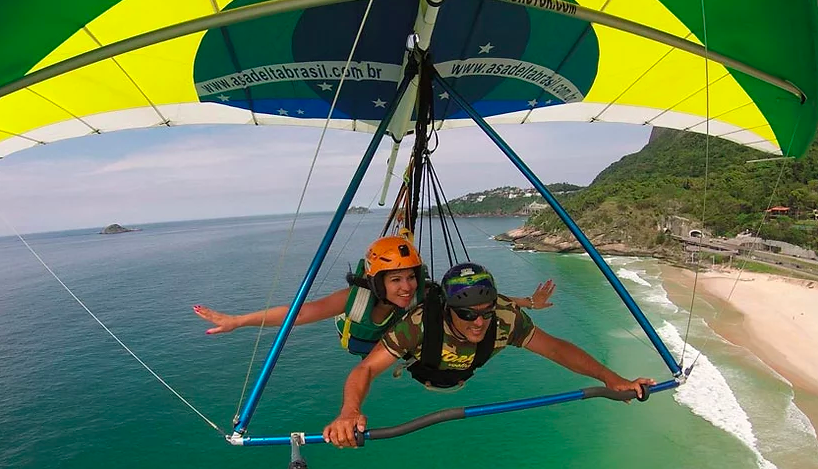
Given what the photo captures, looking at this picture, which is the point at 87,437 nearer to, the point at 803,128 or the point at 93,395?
the point at 93,395

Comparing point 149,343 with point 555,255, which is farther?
point 555,255

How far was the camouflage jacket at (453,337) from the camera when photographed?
88.9 inches

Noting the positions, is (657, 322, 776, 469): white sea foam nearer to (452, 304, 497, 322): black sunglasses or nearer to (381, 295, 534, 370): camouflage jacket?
(381, 295, 534, 370): camouflage jacket

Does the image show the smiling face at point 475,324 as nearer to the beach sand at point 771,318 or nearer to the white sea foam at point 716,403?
the white sea foam at point 716,403

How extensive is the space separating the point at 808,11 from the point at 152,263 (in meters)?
59.8

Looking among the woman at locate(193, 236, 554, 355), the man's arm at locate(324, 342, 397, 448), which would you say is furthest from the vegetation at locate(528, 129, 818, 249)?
the man's arm at locate(324, 342, 397, 448)

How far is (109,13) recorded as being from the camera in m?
3.04

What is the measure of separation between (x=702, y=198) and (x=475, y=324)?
58661 mm

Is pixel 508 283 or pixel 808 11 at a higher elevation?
pixel 808 11

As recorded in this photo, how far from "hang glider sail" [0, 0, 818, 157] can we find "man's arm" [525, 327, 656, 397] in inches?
68.9

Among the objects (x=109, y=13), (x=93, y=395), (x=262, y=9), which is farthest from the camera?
(x=93, y=395)

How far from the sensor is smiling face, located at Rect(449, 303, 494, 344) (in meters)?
2.22

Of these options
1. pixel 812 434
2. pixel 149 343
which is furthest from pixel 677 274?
pixel 149 343

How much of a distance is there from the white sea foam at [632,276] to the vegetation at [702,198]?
7909mm
